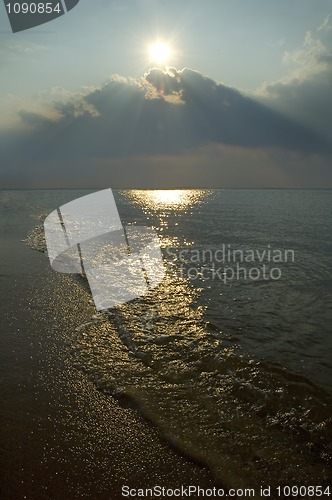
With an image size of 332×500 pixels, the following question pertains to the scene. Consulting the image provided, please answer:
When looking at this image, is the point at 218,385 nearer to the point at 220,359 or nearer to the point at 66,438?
the point at 220,359

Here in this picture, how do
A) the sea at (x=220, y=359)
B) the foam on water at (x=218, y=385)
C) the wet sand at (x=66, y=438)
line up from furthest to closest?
the sea at (x=220, y=359) → the foam on water at (x=218, y=385) → the wet sand at (x=66, y=438)

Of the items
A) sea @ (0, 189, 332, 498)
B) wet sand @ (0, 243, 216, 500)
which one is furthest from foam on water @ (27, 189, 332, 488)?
wet sand @ (0, 243, 216, 500)

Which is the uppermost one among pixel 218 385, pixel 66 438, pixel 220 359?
pixel 220 359

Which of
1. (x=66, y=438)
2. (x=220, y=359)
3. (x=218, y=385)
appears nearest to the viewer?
(x=66, y=438)

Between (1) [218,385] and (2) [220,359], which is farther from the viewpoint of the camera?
(2) [220,359]

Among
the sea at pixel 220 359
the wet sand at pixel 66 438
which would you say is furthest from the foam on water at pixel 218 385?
the wet sand at pixel 66 438

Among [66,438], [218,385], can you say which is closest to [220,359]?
[218,385]

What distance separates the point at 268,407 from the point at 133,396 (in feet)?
7.78

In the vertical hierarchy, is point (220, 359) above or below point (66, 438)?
above

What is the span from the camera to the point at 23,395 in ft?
18.6

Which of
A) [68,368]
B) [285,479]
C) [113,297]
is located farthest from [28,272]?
[285,479]

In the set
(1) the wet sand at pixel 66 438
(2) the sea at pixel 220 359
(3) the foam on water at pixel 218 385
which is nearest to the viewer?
(1) the wet sand at pixel 66 438

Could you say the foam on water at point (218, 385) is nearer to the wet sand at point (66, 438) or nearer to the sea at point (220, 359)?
the sea at point (220, 359)

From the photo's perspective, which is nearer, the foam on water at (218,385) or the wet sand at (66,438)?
the wet sand at (66,438)
